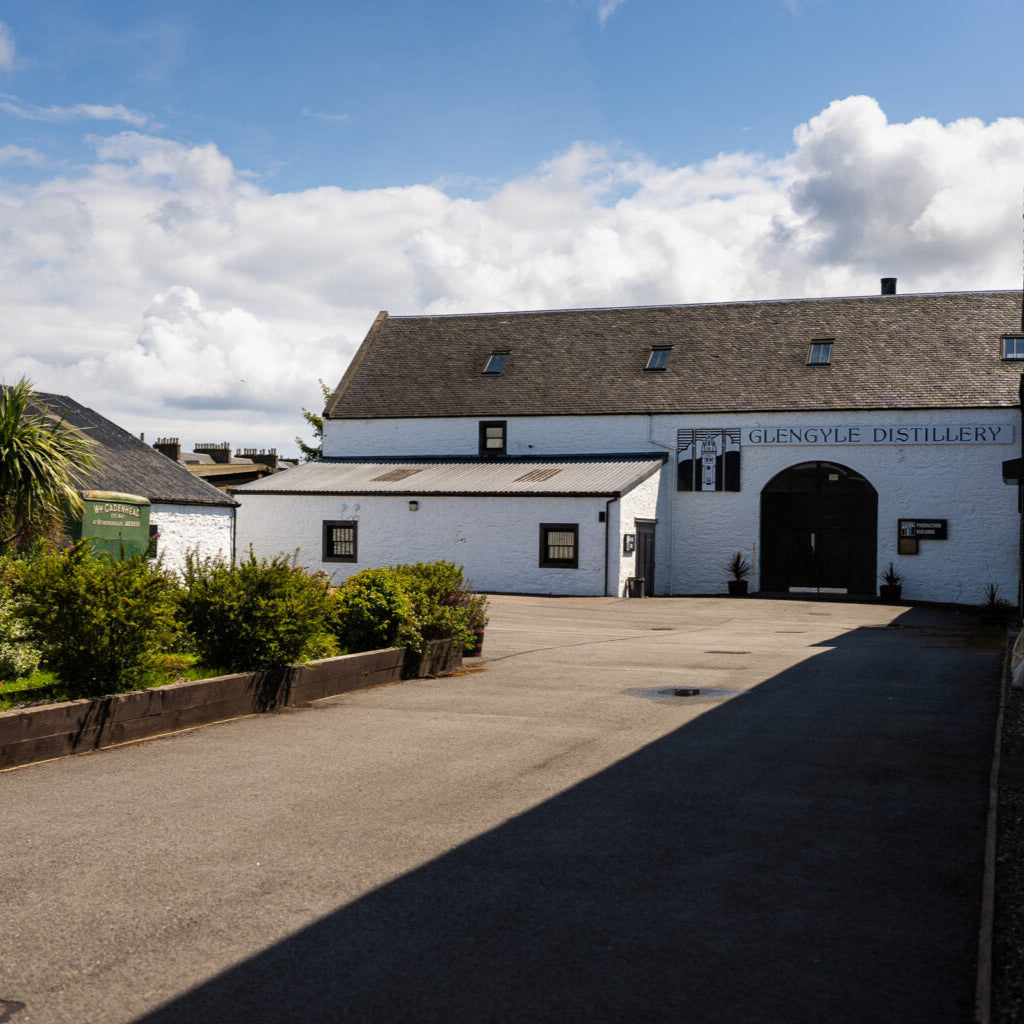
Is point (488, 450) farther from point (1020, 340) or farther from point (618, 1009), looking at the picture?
point (618, 1009)

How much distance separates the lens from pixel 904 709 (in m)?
11.1

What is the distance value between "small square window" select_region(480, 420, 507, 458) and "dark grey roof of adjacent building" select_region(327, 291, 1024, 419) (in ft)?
1.64

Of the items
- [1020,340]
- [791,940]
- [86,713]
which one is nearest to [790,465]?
[1020,340]

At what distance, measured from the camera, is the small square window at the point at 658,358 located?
127 feet

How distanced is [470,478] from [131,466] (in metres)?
14.0

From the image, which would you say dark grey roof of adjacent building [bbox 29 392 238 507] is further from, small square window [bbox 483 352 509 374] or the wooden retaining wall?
small square window [bbox 483 352 509 374]

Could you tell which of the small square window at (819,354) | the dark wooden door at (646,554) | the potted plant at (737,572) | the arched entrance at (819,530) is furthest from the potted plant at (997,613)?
the small square window at (819,354)

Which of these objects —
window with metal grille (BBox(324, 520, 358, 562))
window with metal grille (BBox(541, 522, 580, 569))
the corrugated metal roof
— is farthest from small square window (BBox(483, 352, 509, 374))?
window with metal grille (BBox(541, 522, 580, 569))

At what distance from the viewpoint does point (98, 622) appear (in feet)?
29.5

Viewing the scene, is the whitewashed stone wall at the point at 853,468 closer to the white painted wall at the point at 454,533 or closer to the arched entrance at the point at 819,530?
the arched entrance at the point at 819,530

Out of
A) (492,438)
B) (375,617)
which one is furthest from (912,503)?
(375,617)

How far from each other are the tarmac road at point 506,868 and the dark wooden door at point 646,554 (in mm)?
22772

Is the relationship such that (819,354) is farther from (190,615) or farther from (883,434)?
(190,615)

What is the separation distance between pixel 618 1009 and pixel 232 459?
227 ft
